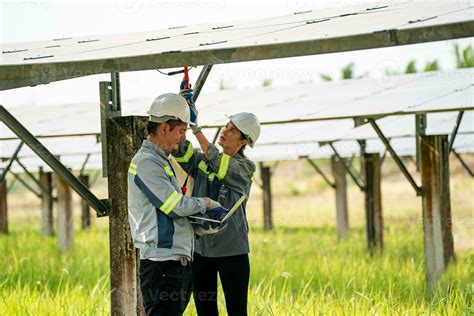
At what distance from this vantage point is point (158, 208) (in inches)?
157

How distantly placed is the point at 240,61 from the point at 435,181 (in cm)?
387

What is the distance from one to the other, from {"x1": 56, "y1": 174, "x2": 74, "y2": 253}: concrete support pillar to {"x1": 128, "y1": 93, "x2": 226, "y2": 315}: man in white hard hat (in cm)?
684

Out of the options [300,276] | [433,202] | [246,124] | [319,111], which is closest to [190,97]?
[246,124]

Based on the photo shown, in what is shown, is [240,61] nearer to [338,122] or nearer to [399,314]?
[399,314]

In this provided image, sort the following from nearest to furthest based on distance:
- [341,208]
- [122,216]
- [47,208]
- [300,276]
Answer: [122,216], [300,276], [341,208], [47,208]

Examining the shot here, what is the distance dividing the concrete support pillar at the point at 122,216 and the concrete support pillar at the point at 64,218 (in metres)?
6.22

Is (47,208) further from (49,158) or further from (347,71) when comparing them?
(347,71)

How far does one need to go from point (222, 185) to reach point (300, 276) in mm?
3688

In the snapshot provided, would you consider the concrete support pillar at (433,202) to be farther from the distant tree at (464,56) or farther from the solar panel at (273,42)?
the distant tree at (464,56)

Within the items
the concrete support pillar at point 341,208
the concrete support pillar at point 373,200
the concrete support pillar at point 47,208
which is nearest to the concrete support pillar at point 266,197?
the concrete support pillar at point 341,208

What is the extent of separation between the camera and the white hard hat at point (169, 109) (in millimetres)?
4062

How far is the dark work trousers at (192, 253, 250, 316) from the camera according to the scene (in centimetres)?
454

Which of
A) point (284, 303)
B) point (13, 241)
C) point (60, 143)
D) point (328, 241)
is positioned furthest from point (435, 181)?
point (60, 143)

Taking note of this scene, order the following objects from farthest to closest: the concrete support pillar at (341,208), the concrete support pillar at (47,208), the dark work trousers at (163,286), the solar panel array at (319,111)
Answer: the concrete support pillar at (47,208)
the concrete support pillar at (341,208)
the solar panel array at (319,111)
the dark work trousers at (163,286)
